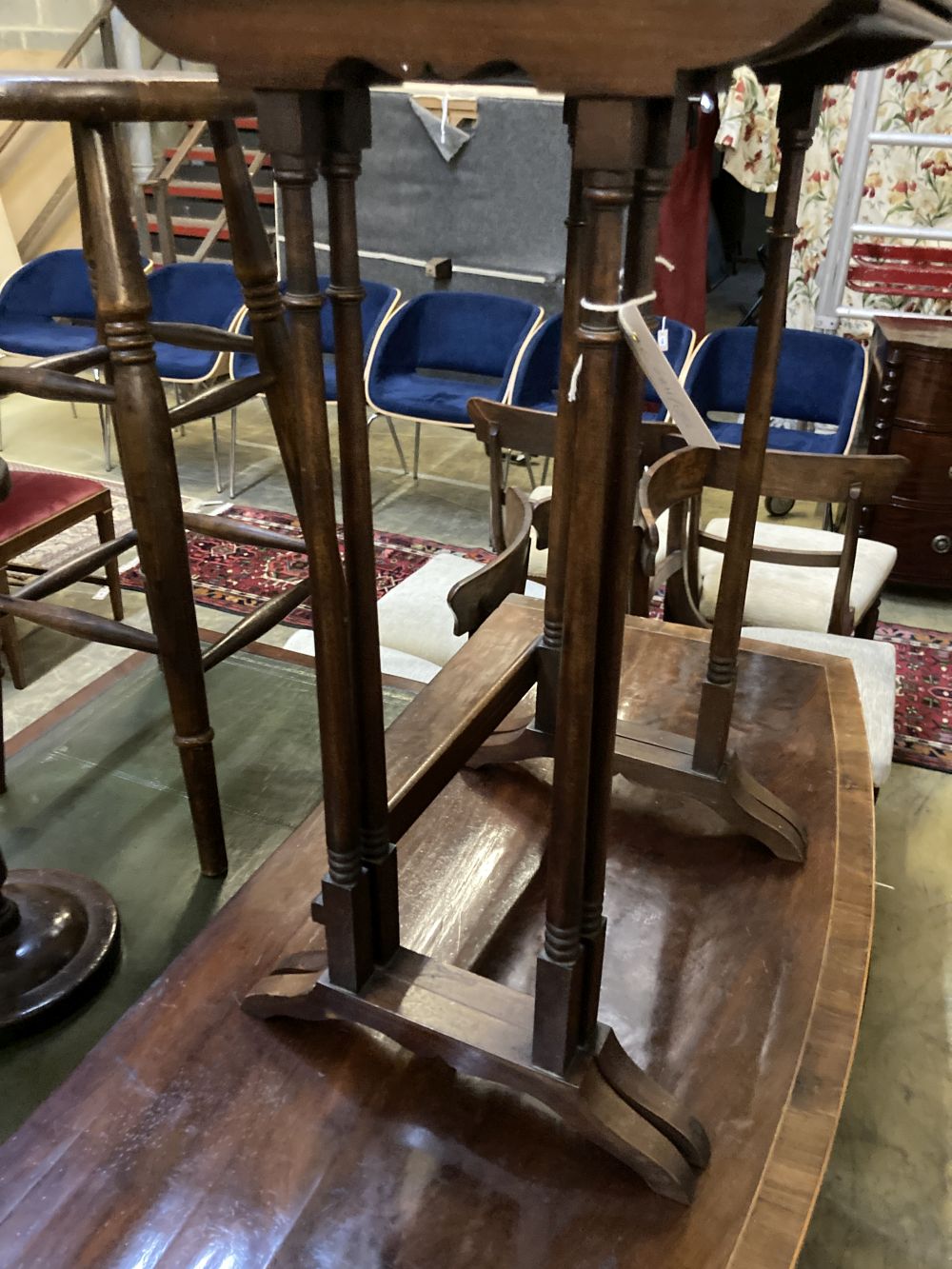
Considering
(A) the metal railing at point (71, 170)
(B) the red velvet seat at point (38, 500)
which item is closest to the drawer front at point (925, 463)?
(B) the red velvet seat at point (38, 500)

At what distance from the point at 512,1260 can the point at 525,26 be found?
2.59ft

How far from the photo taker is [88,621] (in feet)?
4.59

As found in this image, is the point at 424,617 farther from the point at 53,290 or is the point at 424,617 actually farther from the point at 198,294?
the point at 53,290

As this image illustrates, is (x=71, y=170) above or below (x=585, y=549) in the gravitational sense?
below

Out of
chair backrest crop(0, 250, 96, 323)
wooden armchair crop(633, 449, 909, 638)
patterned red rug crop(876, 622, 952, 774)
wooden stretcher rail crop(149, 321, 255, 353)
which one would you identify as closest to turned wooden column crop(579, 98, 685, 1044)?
wooden armchair crop(633, 449, 909, 638)

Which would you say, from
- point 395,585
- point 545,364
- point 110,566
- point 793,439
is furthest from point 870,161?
point 110,566

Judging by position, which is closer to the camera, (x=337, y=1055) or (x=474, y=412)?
(x=337, y=1055)

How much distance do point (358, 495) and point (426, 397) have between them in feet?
9.01

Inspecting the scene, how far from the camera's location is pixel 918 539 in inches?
115

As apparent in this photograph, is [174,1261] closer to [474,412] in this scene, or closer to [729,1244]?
[729,1244]

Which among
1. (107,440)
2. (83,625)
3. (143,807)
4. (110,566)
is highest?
(83,625)

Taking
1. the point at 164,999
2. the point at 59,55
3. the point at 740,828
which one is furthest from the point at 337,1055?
the point at 59,55

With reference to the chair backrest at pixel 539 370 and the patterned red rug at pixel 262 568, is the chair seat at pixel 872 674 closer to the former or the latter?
the patterned red rug at pixel 262 568

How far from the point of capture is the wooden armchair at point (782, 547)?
1.67 meters
